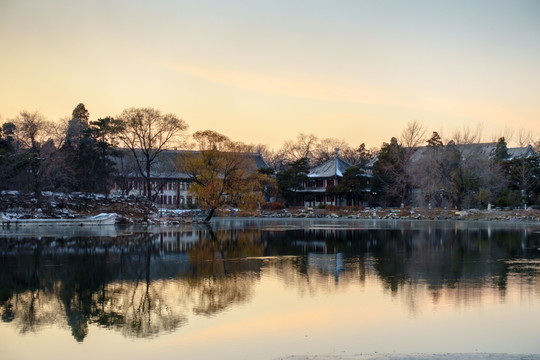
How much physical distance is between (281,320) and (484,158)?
55.7 meters

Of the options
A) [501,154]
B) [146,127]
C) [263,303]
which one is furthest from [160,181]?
[263,303]

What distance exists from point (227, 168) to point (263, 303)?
3501 centimetres

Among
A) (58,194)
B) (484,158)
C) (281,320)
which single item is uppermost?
(484,158)

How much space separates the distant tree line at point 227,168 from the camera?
4725 centimetres

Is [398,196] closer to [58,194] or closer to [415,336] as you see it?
[58,194]

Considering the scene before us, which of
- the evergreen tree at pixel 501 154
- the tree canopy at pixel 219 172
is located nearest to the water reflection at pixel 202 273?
the tree canopy at pixel 219 172

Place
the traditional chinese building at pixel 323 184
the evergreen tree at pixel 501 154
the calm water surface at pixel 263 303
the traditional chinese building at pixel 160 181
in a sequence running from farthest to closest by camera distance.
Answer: the traditional chinese building at pixel 323 184, the traditional chinese building at pixel 160 181, the evergreen tree at pixel 501 154, the calm water surface at pixel 263 303

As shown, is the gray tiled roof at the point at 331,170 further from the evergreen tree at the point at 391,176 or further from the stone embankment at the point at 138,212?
the stone embankment at the point at 138,212

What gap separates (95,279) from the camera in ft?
54.5

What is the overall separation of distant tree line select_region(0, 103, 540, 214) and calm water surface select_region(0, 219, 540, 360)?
78.2 feet

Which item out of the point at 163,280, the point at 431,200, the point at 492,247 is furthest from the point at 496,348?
the point at 431,200

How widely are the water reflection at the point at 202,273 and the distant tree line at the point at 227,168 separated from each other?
59.6ft

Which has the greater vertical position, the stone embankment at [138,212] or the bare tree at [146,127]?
the bare tree at [146,127]

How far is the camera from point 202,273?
17.8 metres
